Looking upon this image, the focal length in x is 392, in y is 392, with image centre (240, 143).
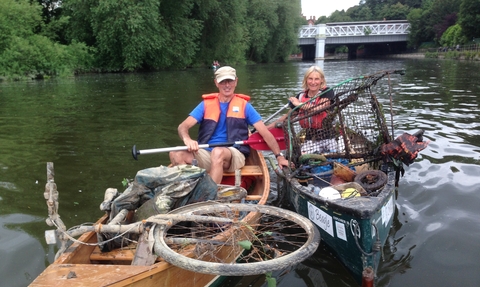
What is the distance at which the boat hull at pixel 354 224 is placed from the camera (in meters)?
3.33

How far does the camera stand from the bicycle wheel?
2.77 meters

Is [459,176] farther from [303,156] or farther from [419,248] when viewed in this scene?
[303,156]

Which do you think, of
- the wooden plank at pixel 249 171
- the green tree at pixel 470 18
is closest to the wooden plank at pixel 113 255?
the wooden plank at pixel 249 171

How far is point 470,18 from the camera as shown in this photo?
48531 mm

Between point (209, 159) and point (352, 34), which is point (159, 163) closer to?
point (209, 159)

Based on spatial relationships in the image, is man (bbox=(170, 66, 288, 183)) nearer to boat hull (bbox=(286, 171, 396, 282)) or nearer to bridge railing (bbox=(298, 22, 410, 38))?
boat hull (bbox=(286, 171, 396, 282))

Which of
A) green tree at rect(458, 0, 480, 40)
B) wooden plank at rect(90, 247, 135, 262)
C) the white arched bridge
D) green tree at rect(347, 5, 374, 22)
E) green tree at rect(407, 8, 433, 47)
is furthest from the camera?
green tree at rect(347, 5, 374, 22)

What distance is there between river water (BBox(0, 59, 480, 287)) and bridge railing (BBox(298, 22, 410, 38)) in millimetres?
56521

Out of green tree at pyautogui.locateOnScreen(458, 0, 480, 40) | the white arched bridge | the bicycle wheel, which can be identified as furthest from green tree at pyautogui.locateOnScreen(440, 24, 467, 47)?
the bicycle wheel

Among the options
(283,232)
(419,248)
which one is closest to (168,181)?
(283,232)

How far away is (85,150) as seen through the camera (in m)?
8.09

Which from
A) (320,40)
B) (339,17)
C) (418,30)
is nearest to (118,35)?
(320,40)

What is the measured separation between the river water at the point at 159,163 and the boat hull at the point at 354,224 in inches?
13.4

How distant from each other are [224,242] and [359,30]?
73.8 meters
